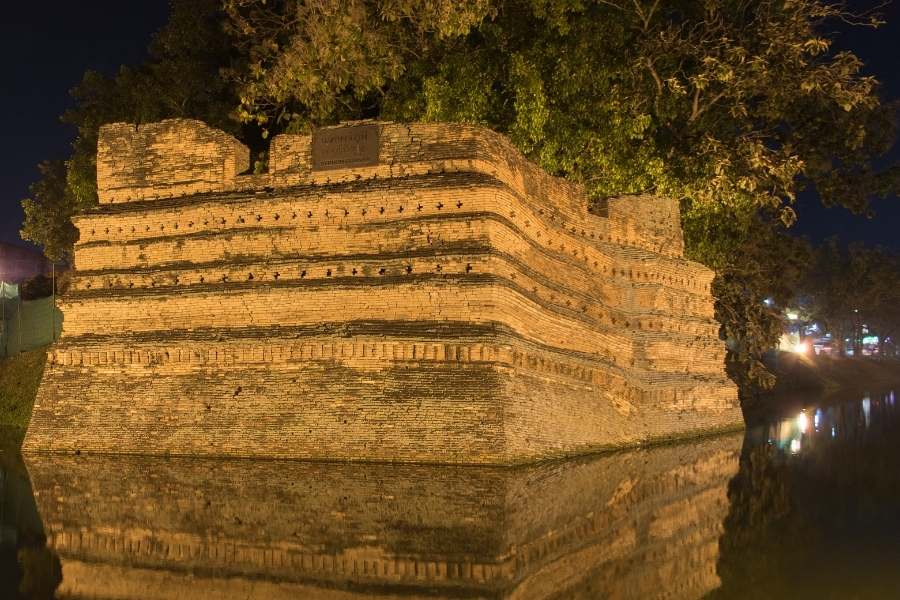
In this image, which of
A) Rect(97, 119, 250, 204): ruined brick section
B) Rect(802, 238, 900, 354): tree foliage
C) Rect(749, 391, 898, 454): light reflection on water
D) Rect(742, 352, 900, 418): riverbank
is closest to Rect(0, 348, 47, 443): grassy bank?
Rect(97, 119, 250, 204): ruined brick section

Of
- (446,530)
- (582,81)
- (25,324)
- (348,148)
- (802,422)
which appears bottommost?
(802,422)

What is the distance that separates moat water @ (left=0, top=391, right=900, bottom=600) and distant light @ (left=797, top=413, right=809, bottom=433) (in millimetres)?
8312

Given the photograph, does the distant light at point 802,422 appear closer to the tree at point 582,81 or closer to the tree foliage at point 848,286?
the tree at point 582,81

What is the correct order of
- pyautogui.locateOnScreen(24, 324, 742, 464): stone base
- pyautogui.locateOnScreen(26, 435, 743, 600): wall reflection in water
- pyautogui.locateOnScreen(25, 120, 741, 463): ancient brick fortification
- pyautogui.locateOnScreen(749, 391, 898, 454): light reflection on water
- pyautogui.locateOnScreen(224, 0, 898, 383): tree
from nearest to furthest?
pyautogui.locateOnScreen(26, 435, 743, 600): wall reflection in water < pyautogui.locateOnScreen(24, 324, 742, 464): stone base < pyautogui.locateOnScreen(25, 120, 741, 463): ancient brick fortification < pyautogui.locateOnScreen(224, 0, 898, 383): tree < pyautogui.locateOnScreen(749, 391, 898, 454): light reflection on water

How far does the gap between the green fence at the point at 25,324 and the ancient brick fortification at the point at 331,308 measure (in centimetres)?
1100

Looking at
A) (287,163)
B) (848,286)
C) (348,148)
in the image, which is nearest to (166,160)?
(287,163)

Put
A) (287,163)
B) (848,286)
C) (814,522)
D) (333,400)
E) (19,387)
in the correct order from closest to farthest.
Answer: (814,522), (333,400), (287,163), (19,387), (848,286)

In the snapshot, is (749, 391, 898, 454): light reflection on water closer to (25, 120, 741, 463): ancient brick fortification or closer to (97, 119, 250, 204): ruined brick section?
(25, 120, 741, 463): ancient brick fortification

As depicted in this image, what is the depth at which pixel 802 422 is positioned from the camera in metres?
25.7

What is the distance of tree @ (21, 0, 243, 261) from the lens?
894 inches

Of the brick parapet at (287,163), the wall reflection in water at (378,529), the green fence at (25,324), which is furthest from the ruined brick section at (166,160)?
the green fence at (25,324)

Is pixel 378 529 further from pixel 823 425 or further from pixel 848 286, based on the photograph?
pixel 848 286

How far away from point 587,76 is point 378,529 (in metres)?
12.3

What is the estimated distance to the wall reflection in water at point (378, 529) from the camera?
7.11m
